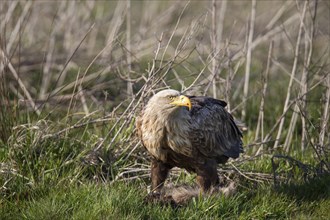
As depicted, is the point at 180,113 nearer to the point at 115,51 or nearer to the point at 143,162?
the point at 143,162

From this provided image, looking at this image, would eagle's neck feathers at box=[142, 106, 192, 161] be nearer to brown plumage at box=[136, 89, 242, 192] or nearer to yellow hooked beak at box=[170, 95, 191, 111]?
brown plumage at box=[136, 89, 242, 192]

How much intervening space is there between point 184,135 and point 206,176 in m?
0.41

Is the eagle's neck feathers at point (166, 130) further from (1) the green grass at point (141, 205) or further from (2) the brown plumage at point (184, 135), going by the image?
(1) the green grass at point (141, 205)

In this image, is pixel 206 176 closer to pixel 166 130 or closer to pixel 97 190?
pixel 166 130

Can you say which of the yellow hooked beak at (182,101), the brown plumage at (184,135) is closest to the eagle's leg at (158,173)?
the brown plumage at (184,135)

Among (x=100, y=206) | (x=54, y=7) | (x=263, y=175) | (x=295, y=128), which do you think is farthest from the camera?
(x=54, y=7)

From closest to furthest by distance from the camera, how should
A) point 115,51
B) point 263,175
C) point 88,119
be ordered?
point 263,175, point 88,119, point 115,51

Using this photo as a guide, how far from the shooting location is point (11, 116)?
6.43m

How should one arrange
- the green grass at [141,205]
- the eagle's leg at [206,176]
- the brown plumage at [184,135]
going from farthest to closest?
the eagle's leg at [206,176], the brown plumage at [184,135], the green grass at [141,205]

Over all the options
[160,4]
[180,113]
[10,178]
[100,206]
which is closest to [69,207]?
[100,206]

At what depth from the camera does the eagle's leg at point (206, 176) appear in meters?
5.64

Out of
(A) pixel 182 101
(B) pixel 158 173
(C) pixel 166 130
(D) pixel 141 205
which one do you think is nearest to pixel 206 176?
(B) pixel 158 173

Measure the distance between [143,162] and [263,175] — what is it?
1074 millimetres

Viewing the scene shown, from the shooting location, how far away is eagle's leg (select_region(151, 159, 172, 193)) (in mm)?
5738
